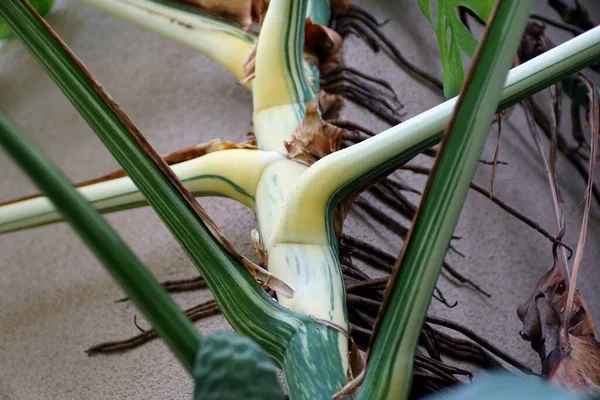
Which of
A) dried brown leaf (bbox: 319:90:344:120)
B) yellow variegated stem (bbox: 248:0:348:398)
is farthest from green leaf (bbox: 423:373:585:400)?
dried brown leaf (bbox: 319:90:344:120)

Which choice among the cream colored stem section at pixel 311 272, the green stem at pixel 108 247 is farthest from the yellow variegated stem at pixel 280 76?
the green stem at pixel 108 247

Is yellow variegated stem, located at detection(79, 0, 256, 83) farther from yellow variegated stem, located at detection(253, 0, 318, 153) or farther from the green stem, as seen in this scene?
the green stem

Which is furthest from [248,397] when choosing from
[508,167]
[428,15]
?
[508,167]

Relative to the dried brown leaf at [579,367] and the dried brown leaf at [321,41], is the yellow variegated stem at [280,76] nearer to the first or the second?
the dried brown leaf at [321,41]

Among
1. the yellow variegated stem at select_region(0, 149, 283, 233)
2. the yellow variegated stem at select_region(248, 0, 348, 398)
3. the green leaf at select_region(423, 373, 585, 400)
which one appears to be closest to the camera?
the green leaf at select_region(423, 373, 585, 400)

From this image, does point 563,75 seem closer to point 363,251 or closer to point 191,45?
point 363,251

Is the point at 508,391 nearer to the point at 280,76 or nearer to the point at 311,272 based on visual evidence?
the point at 311,272
